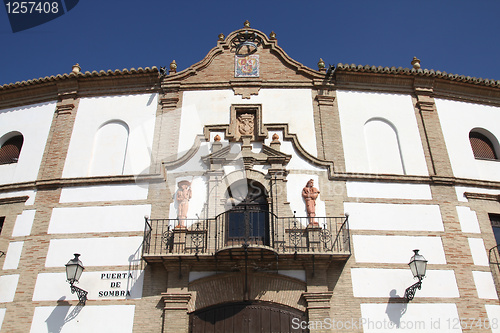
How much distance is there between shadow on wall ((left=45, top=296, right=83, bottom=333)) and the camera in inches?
379

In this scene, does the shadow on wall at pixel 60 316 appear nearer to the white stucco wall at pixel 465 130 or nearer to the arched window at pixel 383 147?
the arched window at pixel 383 147

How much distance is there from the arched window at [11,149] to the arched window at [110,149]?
7.61 feet

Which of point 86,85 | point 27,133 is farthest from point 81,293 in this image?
point 86,85

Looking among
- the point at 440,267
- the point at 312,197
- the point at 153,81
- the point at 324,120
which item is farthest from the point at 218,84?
the point at 440,267

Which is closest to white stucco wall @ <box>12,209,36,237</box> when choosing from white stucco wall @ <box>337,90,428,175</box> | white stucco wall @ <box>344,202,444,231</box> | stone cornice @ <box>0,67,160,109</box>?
stone cornice @ <box>0,67,160,109</box>

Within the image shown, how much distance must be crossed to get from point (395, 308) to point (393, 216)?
2120mm

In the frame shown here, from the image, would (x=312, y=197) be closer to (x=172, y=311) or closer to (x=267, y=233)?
(x=267, y=233)

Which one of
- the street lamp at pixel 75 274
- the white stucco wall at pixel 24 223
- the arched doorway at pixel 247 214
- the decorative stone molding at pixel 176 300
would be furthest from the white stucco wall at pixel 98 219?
the arched doorway at pixel 247 214

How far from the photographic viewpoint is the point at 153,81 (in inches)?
497

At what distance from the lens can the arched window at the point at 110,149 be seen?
11680 mm

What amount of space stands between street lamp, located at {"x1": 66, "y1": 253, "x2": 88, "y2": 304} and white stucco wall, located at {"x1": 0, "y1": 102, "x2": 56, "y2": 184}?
3338mm

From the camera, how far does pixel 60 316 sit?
9727 mm

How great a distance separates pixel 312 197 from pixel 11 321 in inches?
279

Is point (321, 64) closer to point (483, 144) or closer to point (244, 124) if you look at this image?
point (244, 124)
